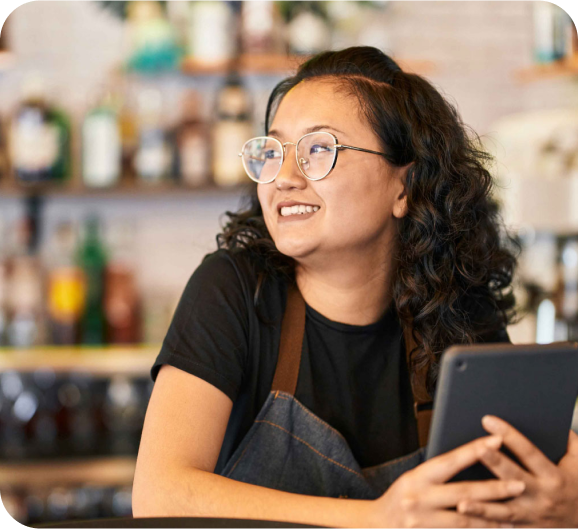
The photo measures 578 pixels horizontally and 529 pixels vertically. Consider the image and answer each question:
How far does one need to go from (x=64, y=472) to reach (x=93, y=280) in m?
0.69

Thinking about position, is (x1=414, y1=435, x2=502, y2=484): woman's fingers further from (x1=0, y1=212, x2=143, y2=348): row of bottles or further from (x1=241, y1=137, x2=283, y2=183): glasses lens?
(x1=0, y1=212, x2=143, y2=348): row of bottles

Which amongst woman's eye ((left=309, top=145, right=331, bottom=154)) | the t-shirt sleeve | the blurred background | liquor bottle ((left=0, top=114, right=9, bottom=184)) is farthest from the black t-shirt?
liquor bottle ((left=0, top=114, right=9, bottom=184))

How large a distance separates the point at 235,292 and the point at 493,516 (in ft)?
1.79

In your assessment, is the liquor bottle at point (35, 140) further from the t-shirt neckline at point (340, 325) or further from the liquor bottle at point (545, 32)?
the liquor bottle at point (545, 32)

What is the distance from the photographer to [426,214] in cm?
124

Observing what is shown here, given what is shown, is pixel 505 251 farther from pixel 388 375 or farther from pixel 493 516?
pixel 493 516

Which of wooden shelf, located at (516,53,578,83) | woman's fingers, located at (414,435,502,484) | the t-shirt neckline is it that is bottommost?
woman's fingers, located at (414,435,502,484)

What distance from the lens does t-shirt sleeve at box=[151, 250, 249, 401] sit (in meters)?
1.03

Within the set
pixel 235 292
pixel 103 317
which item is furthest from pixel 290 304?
pixel 103 317

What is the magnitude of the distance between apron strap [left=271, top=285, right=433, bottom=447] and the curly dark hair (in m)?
0.02

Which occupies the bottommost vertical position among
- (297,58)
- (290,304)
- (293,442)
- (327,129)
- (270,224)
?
(293,442)

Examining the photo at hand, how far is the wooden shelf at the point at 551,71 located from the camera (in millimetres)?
2320

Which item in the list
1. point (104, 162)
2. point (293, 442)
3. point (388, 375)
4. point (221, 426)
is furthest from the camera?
point (104, 162)

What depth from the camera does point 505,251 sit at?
4.68 feet
